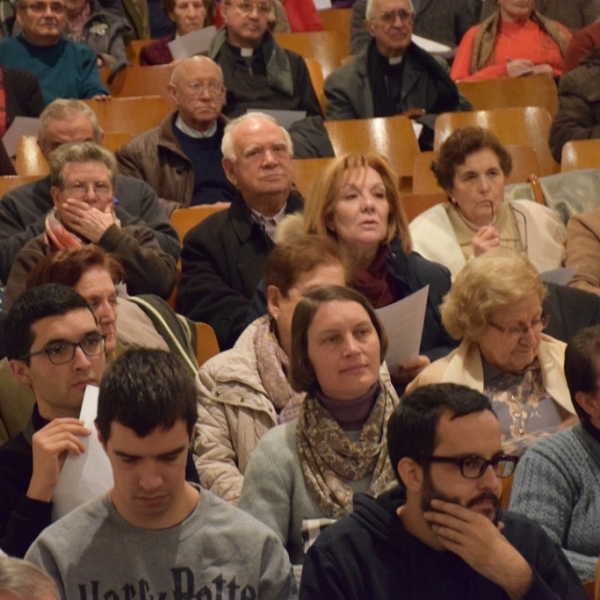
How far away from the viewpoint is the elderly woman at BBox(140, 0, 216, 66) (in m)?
6.12

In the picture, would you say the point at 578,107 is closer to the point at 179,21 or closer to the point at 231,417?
the point at 179,21

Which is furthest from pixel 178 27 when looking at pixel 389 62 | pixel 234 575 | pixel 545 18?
pixel 234 575

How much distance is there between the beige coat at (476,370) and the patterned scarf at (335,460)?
0.41m

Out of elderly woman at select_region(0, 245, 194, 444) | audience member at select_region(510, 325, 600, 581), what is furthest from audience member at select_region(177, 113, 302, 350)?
audience member at select_region(510, 325, 600, 581)

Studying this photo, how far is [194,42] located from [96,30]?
0.57m

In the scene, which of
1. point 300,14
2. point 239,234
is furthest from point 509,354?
point 300,14

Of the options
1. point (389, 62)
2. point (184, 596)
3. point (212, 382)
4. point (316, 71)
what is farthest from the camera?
point (316, 71)

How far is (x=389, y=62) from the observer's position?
215 inches

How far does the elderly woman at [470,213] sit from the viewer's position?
3857 mm

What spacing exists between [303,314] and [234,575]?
0.63 meters

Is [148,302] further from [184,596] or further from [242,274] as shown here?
[184,596]

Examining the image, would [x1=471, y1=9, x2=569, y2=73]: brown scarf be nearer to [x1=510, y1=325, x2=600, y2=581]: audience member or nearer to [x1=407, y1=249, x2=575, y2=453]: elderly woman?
[x1=407, y1=249, x2=575, y2=453]: elderly woman

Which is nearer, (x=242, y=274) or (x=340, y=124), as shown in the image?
(x=242, y=274)

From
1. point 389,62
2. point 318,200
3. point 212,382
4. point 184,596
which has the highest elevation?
point 389,62
